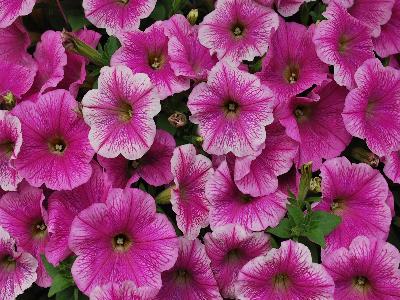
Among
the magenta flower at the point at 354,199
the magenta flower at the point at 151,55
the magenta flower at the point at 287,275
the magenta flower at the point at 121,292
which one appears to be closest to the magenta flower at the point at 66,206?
the magenta flower at the point at 121,292

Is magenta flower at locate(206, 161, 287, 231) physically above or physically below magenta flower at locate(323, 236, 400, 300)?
above

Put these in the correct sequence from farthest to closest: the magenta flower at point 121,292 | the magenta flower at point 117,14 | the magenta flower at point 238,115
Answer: the magenta flower at point 117,14 → the magenta flower at point 238,115 → the magenta flower at point 121,292

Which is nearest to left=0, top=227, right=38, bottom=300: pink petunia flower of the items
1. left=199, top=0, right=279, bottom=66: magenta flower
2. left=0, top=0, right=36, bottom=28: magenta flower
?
left=0, top=0, right=36, bottom=28: magenta flower

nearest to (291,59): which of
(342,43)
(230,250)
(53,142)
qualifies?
(342,43)

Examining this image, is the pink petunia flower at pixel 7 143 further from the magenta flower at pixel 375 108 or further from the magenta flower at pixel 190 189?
the magenta flower at pixel 375 108

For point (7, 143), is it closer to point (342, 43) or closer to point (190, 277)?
point (190, 277)

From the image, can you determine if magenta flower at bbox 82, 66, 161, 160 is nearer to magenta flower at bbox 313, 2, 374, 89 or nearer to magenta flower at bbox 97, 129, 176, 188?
magenta flower at bbox 97, 129, 176, 188
